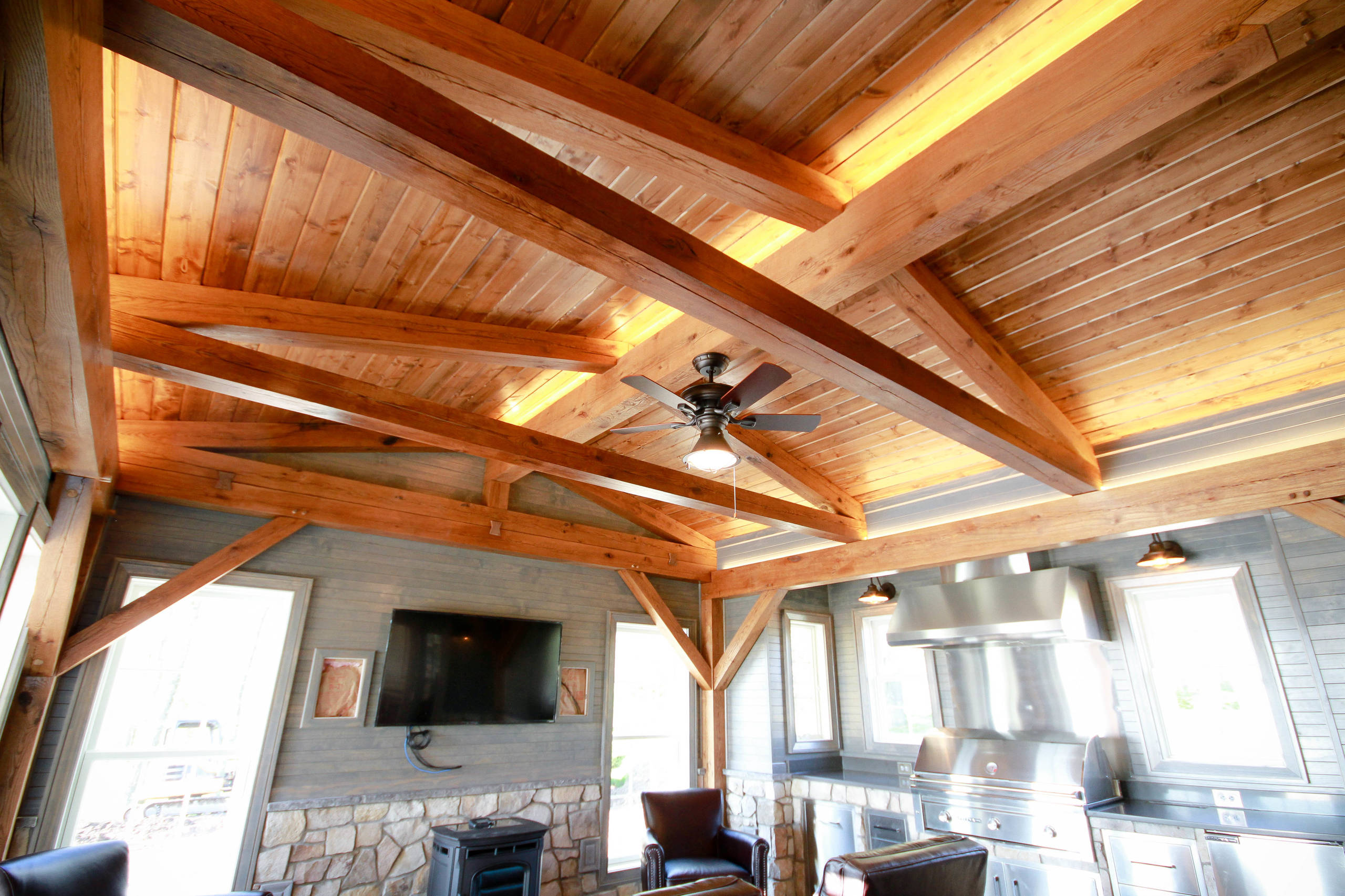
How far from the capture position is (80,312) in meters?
2.09

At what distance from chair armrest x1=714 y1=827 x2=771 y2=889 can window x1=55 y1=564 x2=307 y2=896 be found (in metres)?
3.17

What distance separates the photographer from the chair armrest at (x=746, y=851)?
4.87 metres

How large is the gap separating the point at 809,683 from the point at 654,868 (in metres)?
2.78

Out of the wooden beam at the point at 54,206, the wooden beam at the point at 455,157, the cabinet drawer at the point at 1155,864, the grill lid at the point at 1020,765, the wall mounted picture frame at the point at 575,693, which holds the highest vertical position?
the wooden beam at the point at 455,157

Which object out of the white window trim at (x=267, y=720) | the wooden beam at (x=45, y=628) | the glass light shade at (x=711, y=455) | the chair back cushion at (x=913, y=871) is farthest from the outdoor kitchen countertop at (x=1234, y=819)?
the wooden beam at (x=45, y=628)

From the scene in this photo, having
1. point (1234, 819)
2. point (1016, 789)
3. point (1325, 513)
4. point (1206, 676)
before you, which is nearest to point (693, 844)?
point (1016, 789)

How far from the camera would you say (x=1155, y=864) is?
4.09m

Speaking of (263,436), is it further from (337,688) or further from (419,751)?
(419,751)

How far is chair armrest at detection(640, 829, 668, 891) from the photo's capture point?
4648 mm

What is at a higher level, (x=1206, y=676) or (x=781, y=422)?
(x=781, y=422)

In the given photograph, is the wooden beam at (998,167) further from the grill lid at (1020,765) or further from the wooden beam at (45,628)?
the grill lid at (1020,765)

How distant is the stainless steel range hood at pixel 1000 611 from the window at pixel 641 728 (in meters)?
2.17

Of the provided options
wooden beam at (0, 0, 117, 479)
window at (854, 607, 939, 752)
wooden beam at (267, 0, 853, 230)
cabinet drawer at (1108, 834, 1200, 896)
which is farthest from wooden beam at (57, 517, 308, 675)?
cabinet drawer at (1108, 834, 1200, 896)

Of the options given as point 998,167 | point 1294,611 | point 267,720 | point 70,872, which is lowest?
point 70,872
